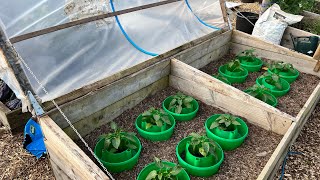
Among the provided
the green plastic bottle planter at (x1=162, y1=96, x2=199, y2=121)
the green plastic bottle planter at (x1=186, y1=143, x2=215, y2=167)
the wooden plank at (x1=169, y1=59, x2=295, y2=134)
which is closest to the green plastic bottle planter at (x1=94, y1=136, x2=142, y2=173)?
the green plastic bottle planter at (x1=186, y1=143, x2=215, y2=167)

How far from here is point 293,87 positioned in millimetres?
3613

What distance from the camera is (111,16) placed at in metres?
2.96

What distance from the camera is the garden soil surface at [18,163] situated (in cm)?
265

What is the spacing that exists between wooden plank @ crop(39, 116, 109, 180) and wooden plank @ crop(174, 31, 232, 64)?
1710 mm

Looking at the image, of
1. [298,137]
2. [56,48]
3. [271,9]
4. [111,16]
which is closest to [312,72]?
[298,137]

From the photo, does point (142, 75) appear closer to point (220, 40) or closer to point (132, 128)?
point (132, 128)

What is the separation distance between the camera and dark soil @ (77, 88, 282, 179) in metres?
2.40

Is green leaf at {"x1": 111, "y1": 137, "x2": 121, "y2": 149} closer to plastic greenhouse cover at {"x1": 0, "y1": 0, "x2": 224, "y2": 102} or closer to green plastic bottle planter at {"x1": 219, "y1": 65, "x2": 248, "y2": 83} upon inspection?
plastic greenhouse cover at {"x1": 0, "y1": 0, "x2": 224, "y2": 102}

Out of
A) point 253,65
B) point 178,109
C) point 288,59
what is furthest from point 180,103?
point 288,59

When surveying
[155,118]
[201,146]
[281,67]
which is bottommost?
[281,67]

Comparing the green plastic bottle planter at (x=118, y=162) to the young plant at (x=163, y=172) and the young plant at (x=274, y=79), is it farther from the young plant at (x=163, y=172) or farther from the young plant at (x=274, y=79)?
the young plant at (x=274, y=79)

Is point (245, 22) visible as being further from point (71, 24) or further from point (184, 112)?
point (71, 24)

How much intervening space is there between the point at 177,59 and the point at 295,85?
1.63 m

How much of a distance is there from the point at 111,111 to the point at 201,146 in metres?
0.99
